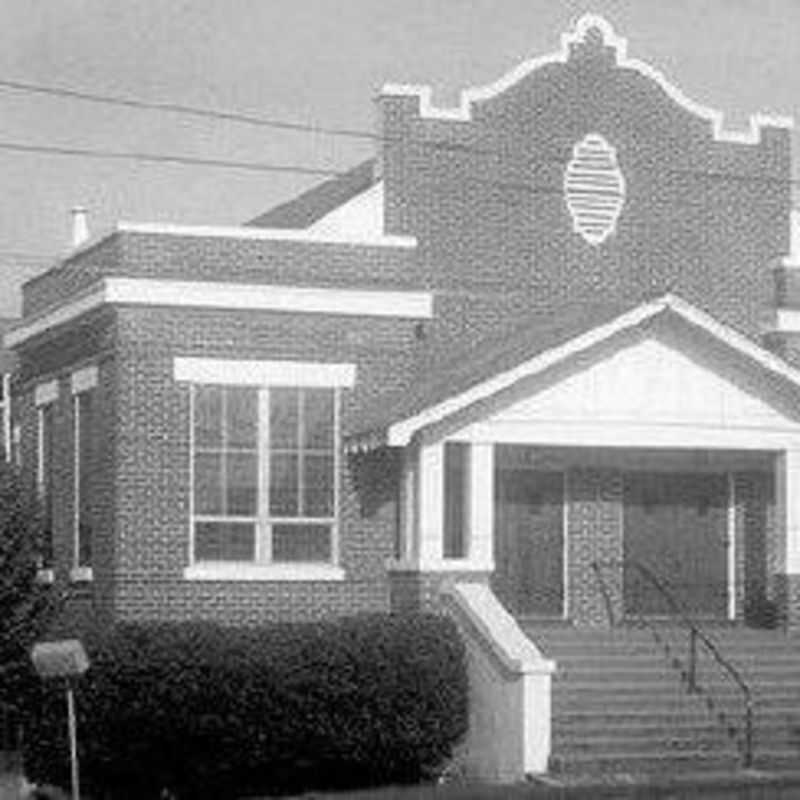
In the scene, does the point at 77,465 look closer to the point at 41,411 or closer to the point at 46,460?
the point at 46,460

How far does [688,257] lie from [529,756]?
29.2ft

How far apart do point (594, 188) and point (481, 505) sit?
5.26m

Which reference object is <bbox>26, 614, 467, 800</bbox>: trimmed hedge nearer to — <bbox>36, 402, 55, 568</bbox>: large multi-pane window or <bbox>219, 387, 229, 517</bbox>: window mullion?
<bbox>219, 387, 229, 517</bbox>: window mullion

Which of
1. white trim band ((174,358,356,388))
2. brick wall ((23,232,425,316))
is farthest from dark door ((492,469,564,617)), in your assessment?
brick wall ((23,232,425,316))

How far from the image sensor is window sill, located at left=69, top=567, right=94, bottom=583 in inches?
1084

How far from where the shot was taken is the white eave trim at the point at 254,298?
2614cm

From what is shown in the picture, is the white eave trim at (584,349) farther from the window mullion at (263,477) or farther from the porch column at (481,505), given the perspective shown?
the window mullion at (263,477)

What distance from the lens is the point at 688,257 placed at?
28938 millimetres

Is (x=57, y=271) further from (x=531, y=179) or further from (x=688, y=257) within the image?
(x=688, y=257)

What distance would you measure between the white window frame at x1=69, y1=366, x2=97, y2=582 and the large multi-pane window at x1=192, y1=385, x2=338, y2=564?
214 centimetres

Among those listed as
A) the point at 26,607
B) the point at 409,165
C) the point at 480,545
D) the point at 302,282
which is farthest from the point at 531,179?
the point at 26,607

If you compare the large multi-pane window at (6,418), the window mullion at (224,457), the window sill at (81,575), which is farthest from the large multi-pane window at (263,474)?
the large multi-pane window at (6,418)

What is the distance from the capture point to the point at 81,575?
27.8 m

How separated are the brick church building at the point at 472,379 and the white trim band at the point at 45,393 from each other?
0.57 feet
